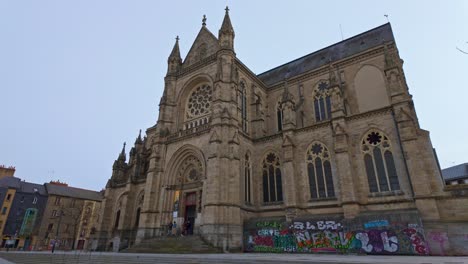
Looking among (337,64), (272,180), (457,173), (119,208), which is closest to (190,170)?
(272,180)

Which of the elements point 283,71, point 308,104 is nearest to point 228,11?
point 283,71

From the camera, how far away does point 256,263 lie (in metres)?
9.70

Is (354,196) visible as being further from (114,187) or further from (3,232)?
(3,232)

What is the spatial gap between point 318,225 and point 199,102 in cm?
1570

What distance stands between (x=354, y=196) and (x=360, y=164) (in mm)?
2501

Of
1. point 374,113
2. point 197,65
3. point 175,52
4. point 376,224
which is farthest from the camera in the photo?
point 175,52

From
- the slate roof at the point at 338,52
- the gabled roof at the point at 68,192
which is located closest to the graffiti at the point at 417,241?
the slate roof at the point at 338,52

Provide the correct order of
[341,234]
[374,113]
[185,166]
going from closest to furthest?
[341,234] < [374,113] < [185,166]

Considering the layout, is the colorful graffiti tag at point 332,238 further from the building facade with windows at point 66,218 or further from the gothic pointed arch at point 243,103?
the building facade with windows at point 66,218

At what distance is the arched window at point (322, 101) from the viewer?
81.0ft

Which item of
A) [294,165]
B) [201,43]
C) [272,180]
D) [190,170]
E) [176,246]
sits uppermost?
[201,43]

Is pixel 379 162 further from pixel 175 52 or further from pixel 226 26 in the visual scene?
pixel 175 52

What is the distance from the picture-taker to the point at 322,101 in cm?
2542

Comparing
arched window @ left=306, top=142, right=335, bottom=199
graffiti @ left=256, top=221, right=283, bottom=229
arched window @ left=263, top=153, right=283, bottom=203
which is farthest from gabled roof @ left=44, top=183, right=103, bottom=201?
arched window @ left=306, top=142, right=335, bottom=199
